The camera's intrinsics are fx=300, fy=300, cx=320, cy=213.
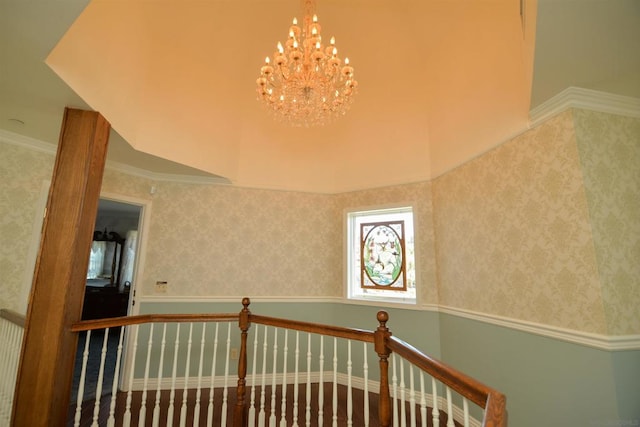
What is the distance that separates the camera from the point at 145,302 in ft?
11.6

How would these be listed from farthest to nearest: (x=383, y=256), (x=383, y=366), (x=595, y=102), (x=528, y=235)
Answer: (x=383, y=256), (x=528, y=235), (x=595, y=102), (x=383, y=366)

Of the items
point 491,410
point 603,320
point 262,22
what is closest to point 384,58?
point 262,22

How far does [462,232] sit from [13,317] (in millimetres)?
3907

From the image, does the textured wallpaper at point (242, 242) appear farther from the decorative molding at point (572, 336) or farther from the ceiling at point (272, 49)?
the decorative molding at point (572, 336)

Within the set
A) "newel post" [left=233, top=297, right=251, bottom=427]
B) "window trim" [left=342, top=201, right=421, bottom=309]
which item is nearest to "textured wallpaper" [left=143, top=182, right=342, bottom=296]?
"window trim" [left=342, top=201, right=421, bottom=309]

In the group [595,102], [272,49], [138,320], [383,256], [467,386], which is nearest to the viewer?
[467,386]

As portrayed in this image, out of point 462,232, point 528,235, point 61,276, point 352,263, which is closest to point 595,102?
point 528,235

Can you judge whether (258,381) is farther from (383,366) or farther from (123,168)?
(123,168)

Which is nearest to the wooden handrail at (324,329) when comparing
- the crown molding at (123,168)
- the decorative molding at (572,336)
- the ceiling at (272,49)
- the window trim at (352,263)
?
the decorative molding at (572,336)

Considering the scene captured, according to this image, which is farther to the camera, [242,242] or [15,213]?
[242,242]

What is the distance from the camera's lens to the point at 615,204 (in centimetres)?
194

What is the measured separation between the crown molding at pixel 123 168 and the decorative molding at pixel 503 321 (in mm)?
1460

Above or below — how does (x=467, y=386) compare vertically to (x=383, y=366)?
above

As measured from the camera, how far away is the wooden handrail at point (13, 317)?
87.5 inches
